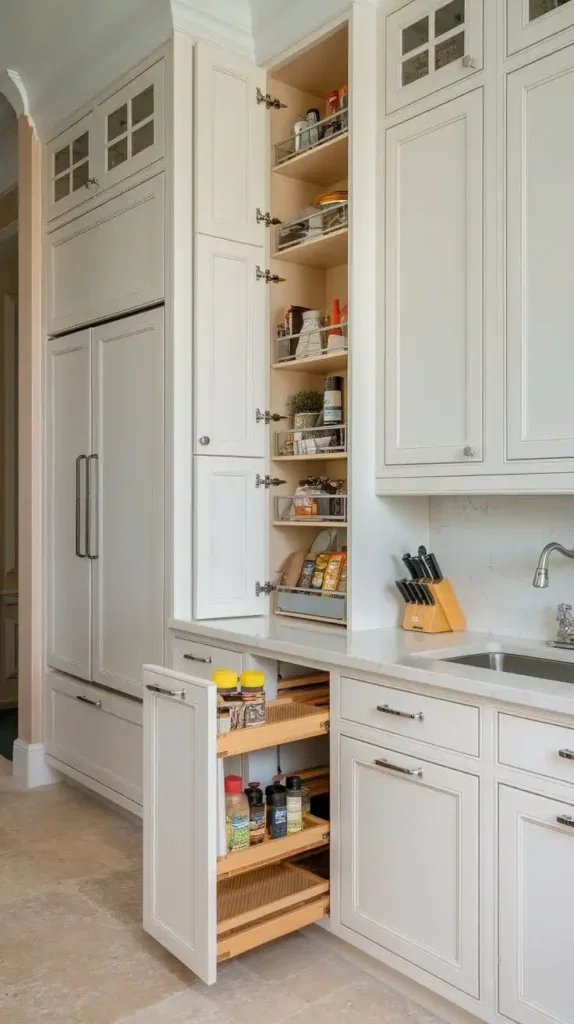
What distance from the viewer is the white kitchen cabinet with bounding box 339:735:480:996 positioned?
1.89 m

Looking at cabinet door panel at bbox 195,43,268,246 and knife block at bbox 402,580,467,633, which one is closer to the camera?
knife block at bbox 402,580,467,633

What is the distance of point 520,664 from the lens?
231cm

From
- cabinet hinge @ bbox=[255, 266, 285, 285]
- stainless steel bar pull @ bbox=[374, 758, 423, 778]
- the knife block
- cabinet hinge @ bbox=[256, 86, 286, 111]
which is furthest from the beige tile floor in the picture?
cabinet hinge @ bbox=[256, 86, 286, 111]

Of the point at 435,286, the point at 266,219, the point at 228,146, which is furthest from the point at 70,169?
the point at 435,286

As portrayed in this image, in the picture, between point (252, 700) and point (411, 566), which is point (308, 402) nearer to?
point (411, 566)

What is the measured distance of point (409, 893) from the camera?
203 centimetres

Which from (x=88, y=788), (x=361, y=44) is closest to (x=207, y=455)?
(x=361, y=44)

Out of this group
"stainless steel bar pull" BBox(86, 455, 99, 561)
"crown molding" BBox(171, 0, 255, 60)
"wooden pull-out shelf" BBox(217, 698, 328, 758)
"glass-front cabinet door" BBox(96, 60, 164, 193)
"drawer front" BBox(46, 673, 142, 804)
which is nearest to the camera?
"wooden pull-out shelf" BBox(217, 698, 328, 758)

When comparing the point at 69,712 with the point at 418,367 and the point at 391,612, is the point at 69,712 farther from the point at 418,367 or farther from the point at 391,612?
the point at 418,367

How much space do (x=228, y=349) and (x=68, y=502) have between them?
1.10 meters

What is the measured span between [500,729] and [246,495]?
139cm

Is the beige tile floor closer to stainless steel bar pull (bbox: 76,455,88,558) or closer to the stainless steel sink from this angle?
the stainless steel sink

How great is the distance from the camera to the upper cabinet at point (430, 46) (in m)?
2.25

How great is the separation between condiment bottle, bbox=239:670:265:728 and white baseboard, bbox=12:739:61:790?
1922 mm
